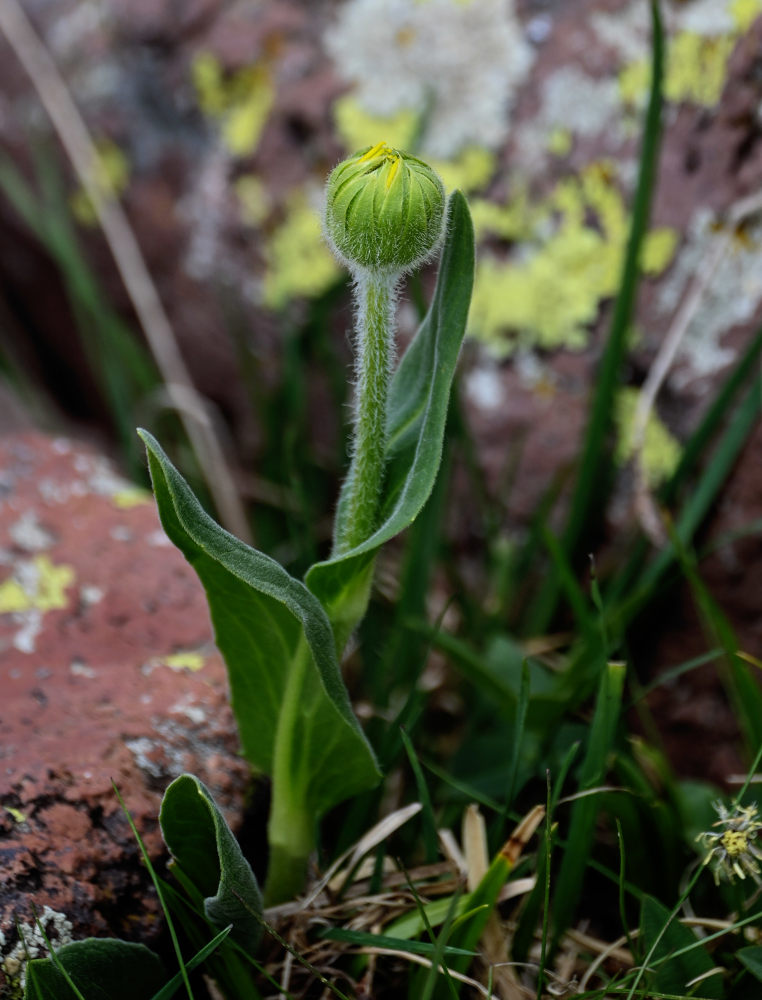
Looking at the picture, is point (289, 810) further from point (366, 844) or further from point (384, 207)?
point (384, 207)

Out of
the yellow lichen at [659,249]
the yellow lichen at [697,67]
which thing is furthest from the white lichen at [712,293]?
the yellow lichen at [697,67]

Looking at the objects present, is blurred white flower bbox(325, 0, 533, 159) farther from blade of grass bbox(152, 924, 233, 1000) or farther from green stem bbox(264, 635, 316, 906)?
blade of grass bbox(152, 924, 233, 1000)

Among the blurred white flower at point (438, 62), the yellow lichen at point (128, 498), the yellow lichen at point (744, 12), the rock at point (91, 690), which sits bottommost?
the rock at point (91, 690)

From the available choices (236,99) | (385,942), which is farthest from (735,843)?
(236,99)

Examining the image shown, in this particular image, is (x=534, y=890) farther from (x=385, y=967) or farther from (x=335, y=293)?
(x=335, y=293)

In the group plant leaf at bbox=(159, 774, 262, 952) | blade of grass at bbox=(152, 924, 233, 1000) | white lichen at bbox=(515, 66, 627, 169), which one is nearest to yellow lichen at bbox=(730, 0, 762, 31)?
white lichen at bbox=(515, 66, 627, 169)

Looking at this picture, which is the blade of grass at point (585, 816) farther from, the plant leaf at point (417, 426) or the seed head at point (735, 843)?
the plant leaf at point (417, 426)
